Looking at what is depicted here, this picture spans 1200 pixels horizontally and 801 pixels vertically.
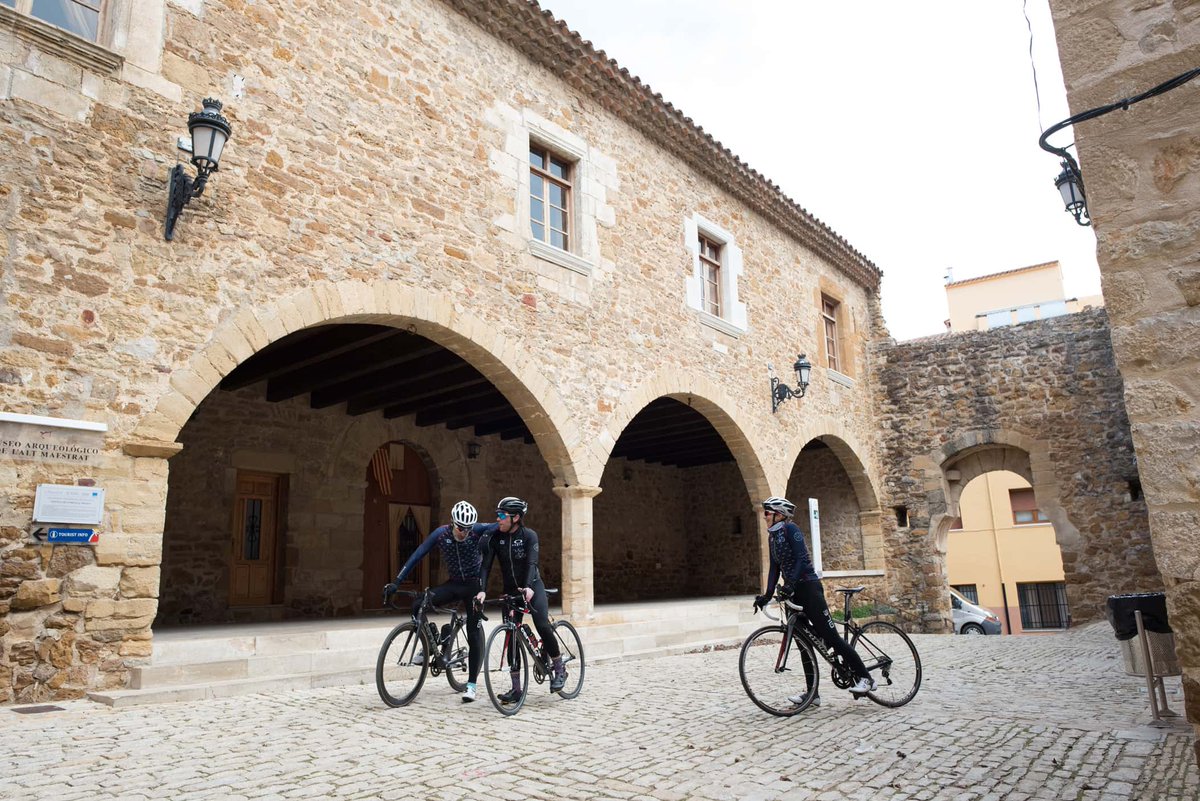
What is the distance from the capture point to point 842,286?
14.0m

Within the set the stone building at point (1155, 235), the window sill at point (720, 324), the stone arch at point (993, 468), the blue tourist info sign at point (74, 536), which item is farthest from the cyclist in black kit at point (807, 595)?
the stone arch at point (993, 468)

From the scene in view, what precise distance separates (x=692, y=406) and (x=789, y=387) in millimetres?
2037

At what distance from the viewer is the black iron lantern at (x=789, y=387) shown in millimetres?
11320

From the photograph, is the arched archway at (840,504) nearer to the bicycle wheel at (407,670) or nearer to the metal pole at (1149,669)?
the metal pole at (1149,669)

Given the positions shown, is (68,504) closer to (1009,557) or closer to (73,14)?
(73,14)

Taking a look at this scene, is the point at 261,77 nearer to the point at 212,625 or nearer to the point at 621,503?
the point at 212,625

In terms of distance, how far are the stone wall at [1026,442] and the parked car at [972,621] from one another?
228 centimetres

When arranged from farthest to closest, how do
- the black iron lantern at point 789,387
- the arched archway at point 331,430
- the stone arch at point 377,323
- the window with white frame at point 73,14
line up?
the black iron lantern at point 789,387
the arched archway at point 331,430
the stone arch at point 377,323
the window with white frame at point 73,14

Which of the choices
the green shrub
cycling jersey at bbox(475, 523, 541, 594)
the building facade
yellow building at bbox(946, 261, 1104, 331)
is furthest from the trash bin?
yellow building at bbox(946, 261, 1104, 331)

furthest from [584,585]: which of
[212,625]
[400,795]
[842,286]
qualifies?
[842,286]

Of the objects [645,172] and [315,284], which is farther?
[645,172]

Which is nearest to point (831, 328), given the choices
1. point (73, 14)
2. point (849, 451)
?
point (849, 451)

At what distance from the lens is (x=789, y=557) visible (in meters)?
4.90

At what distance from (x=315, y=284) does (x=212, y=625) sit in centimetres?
392
